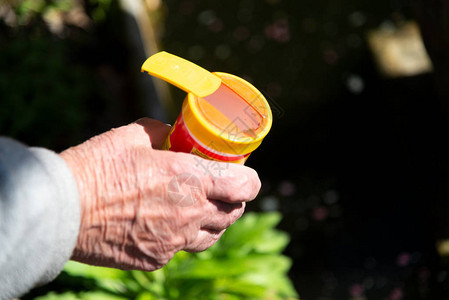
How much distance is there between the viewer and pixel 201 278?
264cm

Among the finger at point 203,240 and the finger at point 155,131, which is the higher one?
the finger at point 155,131

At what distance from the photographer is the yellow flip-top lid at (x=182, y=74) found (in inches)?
52.7

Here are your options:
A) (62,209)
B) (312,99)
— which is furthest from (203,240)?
(312,99)

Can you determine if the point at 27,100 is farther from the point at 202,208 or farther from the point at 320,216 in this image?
the point at 202,208

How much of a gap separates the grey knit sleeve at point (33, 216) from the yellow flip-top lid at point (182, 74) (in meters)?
0.35

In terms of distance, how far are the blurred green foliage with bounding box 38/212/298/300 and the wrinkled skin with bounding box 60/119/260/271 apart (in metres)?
1.17

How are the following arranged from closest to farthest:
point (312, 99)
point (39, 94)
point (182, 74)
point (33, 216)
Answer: point (33, 216) → point (182, 74) → point (39, 94) → point (312, 99)

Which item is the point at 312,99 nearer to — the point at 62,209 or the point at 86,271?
the point at 86,271

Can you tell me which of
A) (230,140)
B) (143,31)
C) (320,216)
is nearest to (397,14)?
(320,216)

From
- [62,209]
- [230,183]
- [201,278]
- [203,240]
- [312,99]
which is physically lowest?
[201,278]

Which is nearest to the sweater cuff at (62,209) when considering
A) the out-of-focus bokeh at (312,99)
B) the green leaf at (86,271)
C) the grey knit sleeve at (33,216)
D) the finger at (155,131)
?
the grey knit sleeve at (33,216)

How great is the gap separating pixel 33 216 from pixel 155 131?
1.68ft

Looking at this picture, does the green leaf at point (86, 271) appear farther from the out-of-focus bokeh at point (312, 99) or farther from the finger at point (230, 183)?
the finger at point (230, 183)

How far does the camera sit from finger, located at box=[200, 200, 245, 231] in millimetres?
1468
